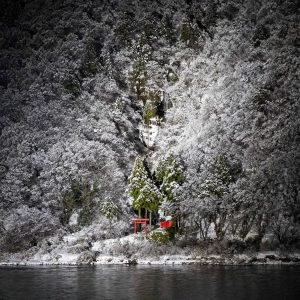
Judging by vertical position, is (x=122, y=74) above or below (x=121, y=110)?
above

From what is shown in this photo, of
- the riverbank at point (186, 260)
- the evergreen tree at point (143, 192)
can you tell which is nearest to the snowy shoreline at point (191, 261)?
the riverbank at point (186, 260)

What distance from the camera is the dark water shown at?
35469 millimetres

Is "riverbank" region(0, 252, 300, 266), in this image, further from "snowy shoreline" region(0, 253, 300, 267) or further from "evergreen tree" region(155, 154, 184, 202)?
"evergreen tree" region(155, 154, 184, 202)

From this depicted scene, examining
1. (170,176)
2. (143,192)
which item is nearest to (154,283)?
(143,192)

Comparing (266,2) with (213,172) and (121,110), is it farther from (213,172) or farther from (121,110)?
(213,172)

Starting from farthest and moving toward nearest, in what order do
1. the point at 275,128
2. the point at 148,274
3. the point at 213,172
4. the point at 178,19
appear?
the point at 178,19 → the point at 275,128 → the point at 213,172 → the point at 148,274

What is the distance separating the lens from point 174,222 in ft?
217

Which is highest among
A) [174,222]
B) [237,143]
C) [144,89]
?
[144,89]

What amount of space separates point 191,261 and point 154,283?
18.3 meters

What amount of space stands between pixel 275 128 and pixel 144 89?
39.8m

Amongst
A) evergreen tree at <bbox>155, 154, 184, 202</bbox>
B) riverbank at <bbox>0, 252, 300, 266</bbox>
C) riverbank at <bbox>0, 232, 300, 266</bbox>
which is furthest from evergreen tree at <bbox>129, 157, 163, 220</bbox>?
riverbank at <bbox>0, 252, 300, 266</bbox>

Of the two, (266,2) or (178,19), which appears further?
(178,19)

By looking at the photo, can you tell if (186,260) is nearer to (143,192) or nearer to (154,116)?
(143,192)

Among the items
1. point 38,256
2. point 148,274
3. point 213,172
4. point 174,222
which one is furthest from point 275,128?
point 38,256
